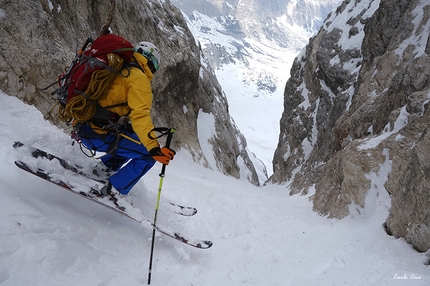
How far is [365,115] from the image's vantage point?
16.5 m

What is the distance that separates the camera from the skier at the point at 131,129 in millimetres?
3971

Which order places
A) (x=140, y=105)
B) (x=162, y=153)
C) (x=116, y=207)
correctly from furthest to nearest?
(x=116, y=207), (x=140, y=105), (x=162, y=153)

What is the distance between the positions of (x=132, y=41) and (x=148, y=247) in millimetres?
17947

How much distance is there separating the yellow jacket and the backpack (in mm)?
79

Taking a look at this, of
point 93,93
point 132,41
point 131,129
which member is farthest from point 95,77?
point 132,41

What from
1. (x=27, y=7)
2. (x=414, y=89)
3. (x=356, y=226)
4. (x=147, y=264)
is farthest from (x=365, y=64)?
(x=147, y=264)

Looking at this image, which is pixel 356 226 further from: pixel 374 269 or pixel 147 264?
pixel 147 264

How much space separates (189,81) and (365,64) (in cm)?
1569

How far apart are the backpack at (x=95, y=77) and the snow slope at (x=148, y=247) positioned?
115cm

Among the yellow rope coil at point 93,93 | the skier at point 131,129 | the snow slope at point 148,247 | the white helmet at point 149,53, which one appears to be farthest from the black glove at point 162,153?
the white helmet at point 149,53

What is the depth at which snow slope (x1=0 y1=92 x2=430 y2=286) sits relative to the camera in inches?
124

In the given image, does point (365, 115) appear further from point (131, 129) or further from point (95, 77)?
point (95, 77)

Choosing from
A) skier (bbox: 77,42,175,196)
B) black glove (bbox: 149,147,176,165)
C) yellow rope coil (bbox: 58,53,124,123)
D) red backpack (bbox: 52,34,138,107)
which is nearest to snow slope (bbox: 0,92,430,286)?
skier (bbox: 77,42,175,196)

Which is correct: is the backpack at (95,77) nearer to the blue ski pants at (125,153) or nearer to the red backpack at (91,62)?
the red backpack at (91,62)
